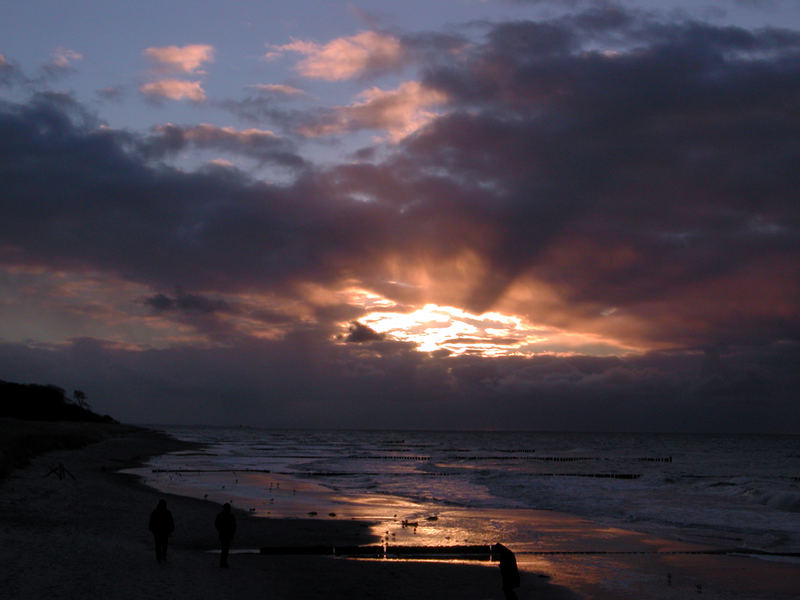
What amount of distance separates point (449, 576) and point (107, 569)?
29.0 feet

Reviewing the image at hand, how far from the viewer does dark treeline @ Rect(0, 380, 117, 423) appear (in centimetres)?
12288

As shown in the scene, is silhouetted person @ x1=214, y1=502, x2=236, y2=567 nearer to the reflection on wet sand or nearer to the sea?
the reflection on wet sand

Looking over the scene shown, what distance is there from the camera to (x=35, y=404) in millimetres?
132625

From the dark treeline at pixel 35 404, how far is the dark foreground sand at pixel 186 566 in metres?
104

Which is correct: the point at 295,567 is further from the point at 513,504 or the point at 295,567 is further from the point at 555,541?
the point at 513,504

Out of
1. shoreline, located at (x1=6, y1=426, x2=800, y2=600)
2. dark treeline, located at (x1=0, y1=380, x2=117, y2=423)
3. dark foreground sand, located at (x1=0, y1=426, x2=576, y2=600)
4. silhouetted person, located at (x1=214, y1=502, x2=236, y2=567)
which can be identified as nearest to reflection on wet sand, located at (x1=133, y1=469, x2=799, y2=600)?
shoreline, located at (x1=6, y1=426, x2=800, y2=600)

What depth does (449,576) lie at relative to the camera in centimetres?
1844

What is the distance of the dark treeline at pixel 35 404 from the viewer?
403 ft

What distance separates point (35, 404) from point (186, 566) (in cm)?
13337

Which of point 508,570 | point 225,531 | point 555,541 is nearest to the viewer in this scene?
point 508,570

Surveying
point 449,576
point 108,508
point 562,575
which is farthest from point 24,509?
point 562,575

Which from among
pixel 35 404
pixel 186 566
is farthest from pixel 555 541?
pixel 35 404

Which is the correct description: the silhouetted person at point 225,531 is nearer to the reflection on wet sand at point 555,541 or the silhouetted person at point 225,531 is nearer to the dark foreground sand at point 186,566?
the dark foreground sand at point 186,566

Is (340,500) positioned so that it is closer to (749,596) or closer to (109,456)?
(749,596)
